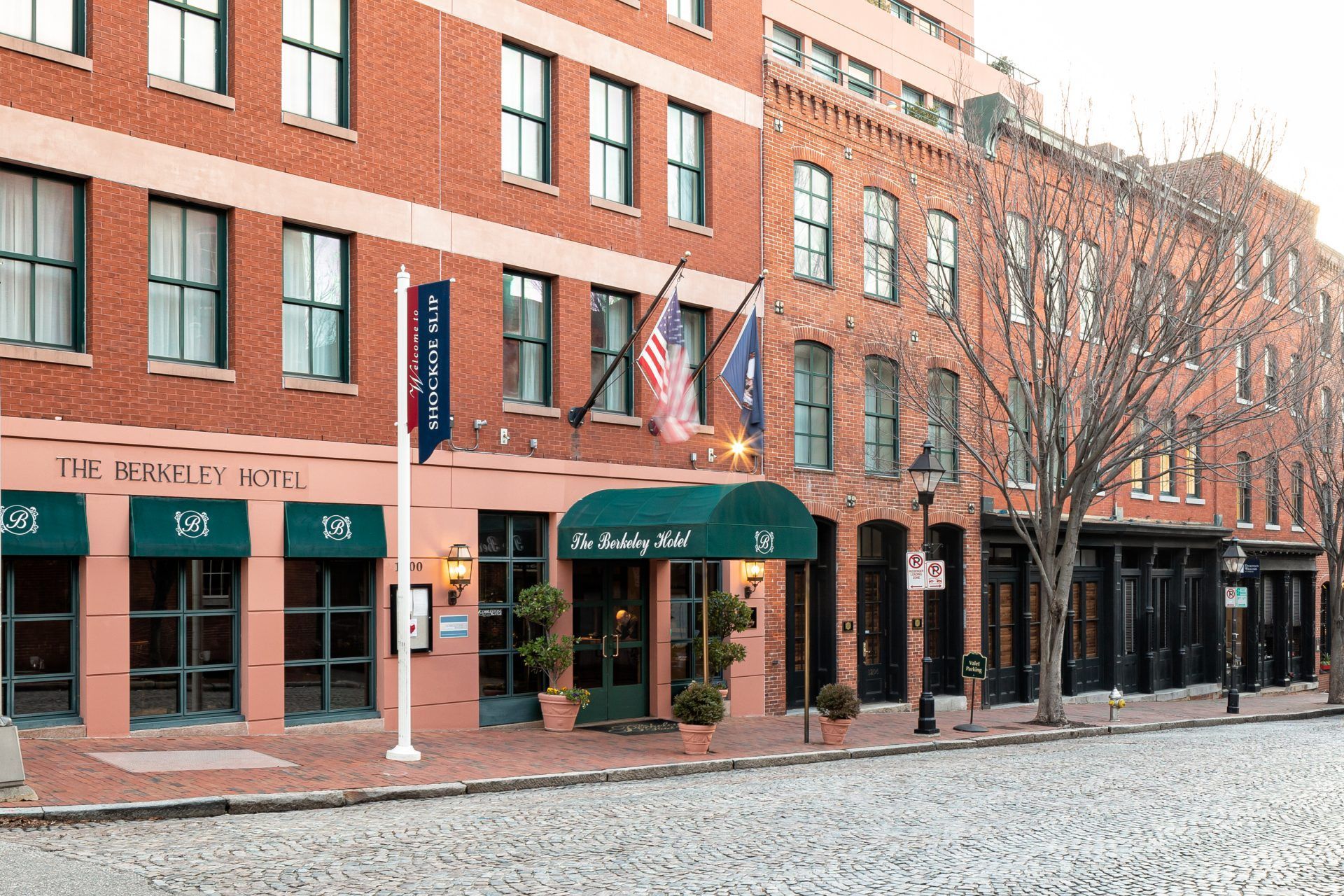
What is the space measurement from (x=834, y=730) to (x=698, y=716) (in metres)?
2.69

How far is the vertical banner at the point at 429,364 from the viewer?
52.7ft

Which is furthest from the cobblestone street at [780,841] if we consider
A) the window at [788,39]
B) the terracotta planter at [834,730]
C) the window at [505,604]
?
the window at [788,39]

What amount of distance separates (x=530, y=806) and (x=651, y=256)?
11068mm

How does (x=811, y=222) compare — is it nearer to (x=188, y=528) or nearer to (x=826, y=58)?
(x=826, y=58)

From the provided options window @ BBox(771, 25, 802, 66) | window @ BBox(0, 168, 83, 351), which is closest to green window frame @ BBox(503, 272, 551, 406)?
window @ BBox(0, 168, 83, 351)

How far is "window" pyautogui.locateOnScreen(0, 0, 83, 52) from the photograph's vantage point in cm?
1465

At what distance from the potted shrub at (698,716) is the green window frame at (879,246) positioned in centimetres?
1102

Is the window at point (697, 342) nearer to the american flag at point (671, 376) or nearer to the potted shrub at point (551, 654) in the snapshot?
the american flag at point (671, 376)

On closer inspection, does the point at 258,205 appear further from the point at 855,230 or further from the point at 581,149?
the point at 855,230

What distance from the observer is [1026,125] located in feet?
76.7

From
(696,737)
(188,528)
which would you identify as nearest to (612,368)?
(696,737)

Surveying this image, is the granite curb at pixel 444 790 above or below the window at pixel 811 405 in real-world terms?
below

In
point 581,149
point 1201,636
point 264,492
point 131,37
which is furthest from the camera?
point 1201,636

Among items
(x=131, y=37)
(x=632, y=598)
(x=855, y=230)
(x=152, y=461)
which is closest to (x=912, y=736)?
(x=632, y=598)
